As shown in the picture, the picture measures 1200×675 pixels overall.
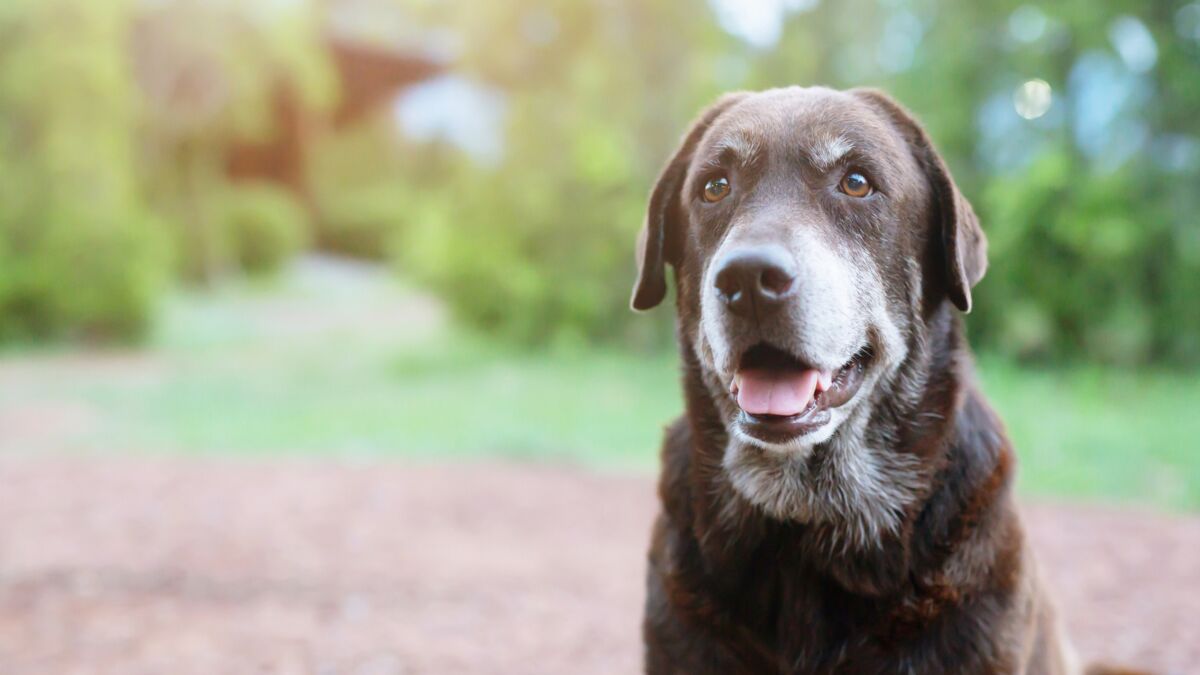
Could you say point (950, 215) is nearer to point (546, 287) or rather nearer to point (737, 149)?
point (737, 149)

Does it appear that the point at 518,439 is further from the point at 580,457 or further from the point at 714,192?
the point at 714,192

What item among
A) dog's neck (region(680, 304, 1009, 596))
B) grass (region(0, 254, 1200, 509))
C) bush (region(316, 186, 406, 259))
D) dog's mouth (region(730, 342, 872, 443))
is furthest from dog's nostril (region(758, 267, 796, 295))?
bush (region(316, 186, 406, 259))

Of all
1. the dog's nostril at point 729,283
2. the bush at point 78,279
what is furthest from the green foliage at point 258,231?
the dog's nostril at point 729,283

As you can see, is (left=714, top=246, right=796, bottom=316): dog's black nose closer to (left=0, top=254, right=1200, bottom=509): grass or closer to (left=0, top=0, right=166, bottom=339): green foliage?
(left=0, top=254, right=1200, bottom=509): grass

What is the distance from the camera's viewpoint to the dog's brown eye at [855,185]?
2488mm

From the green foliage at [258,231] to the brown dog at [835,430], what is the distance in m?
20.7

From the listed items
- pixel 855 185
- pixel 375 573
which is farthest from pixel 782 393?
pixel 375 573

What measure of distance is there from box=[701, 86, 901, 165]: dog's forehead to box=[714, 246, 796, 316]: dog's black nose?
0.42 metres

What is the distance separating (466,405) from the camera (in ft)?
34.1

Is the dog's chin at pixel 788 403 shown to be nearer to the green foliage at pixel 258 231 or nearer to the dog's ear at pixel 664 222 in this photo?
the dog's ear at pixel 664 222

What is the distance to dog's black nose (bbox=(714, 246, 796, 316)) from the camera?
2.18 metres

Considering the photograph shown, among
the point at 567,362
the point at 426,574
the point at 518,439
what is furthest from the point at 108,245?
the point at 426,574

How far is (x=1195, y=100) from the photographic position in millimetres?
9828

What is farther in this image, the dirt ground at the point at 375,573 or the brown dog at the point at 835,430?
the dirt ground at the point at 375,573
